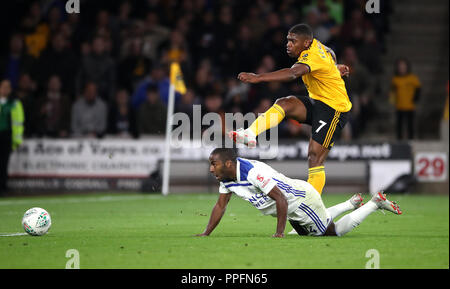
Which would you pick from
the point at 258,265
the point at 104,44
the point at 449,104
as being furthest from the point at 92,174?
the point at 258,265

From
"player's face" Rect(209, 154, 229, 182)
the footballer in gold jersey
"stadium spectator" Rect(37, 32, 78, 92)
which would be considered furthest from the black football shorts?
"stadium spectator" Rect(37, 32, 78, 92)

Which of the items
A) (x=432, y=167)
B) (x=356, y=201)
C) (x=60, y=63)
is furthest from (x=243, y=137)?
(x=60, y=63)

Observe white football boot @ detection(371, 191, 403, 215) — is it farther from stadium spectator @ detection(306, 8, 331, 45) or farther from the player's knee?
stadium spectator @ detection(306, 8, 331, 45)

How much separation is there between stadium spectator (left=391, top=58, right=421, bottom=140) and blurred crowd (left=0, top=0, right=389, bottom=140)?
3.13 ft

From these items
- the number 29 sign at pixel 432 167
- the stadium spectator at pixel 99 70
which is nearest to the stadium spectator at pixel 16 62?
the stadium spectator at pixel 99 70

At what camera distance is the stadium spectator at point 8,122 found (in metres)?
18.3

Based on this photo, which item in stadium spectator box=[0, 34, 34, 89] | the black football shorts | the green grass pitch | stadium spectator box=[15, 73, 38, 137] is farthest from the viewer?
A: stadium spectator box=[0, 34, 34, 89]

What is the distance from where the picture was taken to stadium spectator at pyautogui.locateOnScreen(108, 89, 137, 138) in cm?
1981

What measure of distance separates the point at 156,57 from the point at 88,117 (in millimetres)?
2834

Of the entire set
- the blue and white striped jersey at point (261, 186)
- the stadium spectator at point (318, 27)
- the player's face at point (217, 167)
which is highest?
the stadium spectator at point (318, 27)

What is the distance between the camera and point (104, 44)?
813 inches

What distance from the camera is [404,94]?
782 inches

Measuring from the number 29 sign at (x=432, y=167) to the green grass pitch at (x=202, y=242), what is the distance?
417cm

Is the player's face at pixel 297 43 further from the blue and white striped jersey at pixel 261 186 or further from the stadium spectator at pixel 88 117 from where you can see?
the stadium spectator at pixel 88 117
